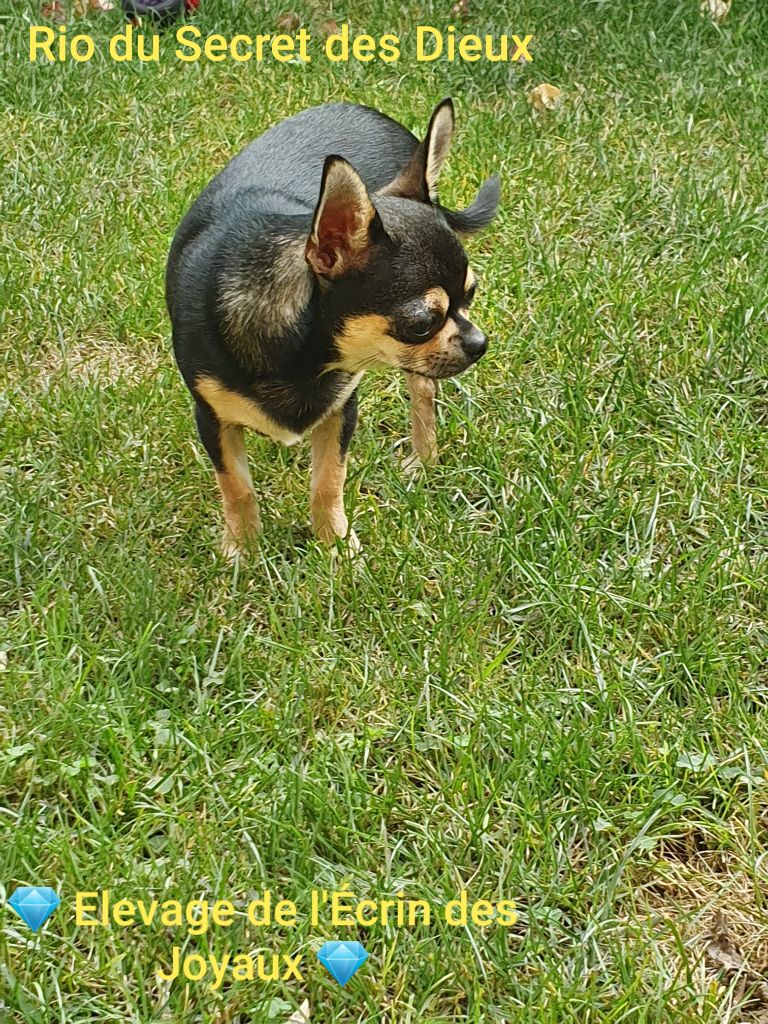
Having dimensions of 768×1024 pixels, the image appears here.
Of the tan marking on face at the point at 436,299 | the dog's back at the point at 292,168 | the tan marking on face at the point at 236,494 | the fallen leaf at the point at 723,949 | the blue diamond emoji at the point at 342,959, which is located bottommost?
the fallen leaf at the point at 723,949

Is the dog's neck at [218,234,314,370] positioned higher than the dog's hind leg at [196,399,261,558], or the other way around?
the dog's neck at [218,234,314,370]

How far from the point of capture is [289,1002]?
218 cm

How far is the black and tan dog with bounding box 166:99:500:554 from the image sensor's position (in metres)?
2.62

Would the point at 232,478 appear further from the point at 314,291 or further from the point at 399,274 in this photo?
the point at 399,274

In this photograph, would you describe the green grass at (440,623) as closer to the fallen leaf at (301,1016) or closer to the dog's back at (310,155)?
the fallen leaf at (301,1016)

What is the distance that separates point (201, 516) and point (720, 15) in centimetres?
420

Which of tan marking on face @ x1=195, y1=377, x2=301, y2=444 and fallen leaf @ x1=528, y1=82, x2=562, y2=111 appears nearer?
tan marking on face @ x1=195, y1=377, x2=301, y2=444

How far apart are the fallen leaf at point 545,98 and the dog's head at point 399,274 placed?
8.84 feet

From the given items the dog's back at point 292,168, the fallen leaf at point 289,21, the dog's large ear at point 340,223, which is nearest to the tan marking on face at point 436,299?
the dog's large ear at point 340,223

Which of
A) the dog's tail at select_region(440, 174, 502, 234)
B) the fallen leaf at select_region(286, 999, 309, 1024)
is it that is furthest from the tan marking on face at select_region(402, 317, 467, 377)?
the fallen leaf at select_region(286, 999, 309, 1024)

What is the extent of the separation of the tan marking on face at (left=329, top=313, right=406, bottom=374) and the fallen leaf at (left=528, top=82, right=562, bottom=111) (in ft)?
9.74

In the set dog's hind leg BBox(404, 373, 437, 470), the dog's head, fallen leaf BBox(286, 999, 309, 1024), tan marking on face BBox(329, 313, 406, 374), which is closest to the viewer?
fallen leaf BBox(286, 999, 309, 1024)

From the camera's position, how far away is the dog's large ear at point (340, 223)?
239cm

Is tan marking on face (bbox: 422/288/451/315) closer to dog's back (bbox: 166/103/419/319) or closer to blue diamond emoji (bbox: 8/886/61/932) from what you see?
dog's back (bbox: 166/103/419/319)
